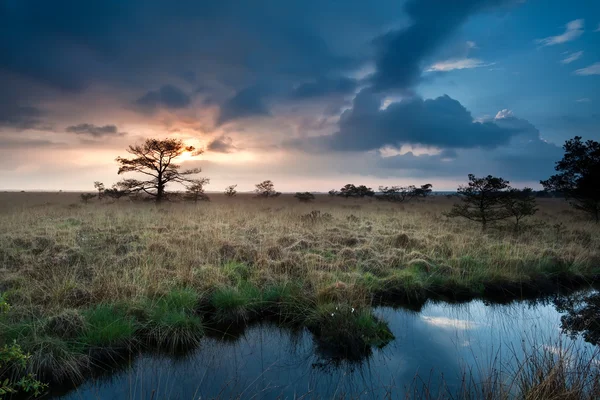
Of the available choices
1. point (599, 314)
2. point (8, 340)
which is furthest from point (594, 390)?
point (8, 340)

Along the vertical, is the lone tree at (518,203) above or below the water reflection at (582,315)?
above

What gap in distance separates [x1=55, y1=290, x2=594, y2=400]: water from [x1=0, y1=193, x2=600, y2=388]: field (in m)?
0.42

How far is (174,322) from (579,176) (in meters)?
23.3

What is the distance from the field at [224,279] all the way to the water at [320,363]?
16.4 inches

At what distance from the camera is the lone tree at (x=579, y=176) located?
18.0 meters

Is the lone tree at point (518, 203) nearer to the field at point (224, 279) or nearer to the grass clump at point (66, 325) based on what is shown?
the field at point (224, 279)

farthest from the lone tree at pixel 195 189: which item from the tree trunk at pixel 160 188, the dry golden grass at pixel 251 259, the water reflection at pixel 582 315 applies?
the water reflection at pixel 582 315

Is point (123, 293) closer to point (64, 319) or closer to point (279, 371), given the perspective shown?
point (64, 319)

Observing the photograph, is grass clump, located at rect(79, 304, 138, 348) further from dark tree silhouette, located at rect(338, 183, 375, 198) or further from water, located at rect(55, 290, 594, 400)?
dark tree silhouette, located at rect(338, 183, 375, 198)

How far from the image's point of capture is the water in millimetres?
4457

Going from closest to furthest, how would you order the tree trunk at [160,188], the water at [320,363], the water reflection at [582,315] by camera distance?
1. the water at [320,363]
2. the water reflection at [582,315]
3. the tree trunk at [160,188]

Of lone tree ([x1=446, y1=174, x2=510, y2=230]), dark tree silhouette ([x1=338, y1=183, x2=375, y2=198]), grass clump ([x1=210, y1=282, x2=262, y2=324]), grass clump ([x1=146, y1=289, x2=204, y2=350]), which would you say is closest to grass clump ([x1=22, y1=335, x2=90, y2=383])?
grass clump ([x1=146, y1=289, x2=204, y2=350])

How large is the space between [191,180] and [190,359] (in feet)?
84.9

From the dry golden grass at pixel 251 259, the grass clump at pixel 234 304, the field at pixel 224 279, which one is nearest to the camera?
the field at pixel 224 279
